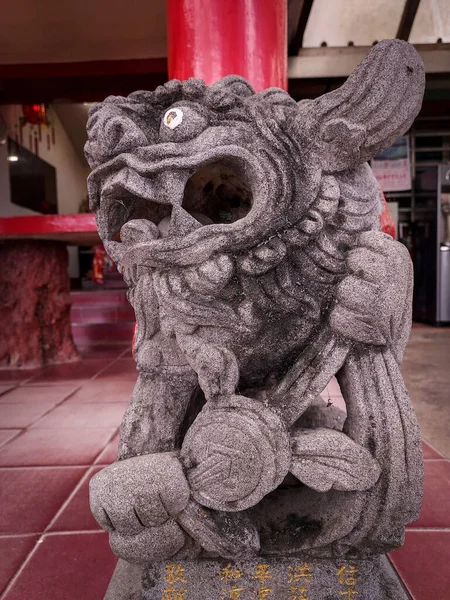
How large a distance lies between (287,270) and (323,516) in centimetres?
46

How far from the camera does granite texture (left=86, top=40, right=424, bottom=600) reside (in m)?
0.81

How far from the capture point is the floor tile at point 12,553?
1130mm

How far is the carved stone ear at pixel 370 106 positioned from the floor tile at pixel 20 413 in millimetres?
1856

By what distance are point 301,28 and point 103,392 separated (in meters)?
2.88

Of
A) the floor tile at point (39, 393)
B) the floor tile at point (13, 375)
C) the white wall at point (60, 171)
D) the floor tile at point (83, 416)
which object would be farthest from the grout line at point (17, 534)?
the white wall at point (60, 171)

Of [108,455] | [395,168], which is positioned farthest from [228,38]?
[395,168]

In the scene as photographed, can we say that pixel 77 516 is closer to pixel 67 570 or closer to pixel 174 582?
pixel 67 570

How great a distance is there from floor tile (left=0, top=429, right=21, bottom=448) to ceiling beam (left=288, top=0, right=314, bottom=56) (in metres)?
3.09

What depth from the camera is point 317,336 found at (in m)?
0.89

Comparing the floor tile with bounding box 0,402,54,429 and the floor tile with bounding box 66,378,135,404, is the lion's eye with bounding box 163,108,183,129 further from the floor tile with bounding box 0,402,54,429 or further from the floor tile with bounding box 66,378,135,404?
the floor tile with bounding box 66,378,135,404

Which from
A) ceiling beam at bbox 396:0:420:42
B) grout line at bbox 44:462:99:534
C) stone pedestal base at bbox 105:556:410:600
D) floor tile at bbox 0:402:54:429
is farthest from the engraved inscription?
ceiling beam at bbox 396:0:420:42

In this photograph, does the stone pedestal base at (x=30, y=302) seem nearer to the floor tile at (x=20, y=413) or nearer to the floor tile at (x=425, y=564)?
the floor tile at (x=20, y=413)

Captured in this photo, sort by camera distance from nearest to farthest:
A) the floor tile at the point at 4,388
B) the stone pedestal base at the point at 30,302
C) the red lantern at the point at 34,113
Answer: the floor tile at the point at 4,388 < the stone pedestal base at the point at 30,302 < the red lantern at the point at 34,113

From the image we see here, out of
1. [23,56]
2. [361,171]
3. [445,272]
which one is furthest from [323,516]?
[445,272]
